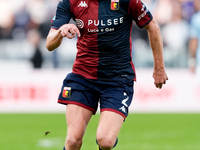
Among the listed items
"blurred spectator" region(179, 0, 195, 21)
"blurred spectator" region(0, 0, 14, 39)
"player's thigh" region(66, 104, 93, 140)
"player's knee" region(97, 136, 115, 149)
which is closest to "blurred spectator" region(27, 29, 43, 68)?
"blurred spectator" region(0, 0, 14, 39)

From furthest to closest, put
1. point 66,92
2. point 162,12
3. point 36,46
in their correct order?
1. point 162,12
2. point 36,46
3. point 66,92

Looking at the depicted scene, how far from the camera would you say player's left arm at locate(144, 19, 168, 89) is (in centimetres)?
472

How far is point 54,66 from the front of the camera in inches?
458

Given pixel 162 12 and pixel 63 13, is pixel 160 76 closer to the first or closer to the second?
pixel 63 13

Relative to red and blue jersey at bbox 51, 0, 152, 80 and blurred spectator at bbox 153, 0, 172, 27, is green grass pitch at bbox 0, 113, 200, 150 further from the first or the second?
blurred spectator at bbox 153, 0, 172, 27

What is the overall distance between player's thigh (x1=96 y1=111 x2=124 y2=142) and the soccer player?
1 cm

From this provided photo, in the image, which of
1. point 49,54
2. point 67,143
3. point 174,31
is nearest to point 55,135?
point 67,143

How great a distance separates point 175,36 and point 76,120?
26.8 feet

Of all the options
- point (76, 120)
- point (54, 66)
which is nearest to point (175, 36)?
point (54, 66)

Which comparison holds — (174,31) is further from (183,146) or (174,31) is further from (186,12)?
(183,146)

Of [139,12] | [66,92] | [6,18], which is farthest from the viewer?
[6,18]

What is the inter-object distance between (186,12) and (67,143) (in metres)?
8.62

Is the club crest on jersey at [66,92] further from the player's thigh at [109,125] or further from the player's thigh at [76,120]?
the player's thigh at [109,125]

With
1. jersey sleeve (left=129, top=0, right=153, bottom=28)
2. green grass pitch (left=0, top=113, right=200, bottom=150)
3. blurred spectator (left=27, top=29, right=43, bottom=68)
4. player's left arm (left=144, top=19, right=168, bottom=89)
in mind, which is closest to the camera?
jersey sleeve (left=129, top=0, right=153, bottom=28)
